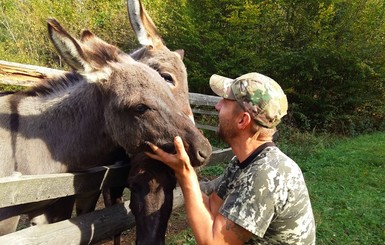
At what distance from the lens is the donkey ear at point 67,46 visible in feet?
7.68

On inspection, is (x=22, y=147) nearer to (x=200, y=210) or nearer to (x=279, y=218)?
(x=200, y=210)

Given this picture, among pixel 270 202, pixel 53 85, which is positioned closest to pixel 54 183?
pixel 53 85

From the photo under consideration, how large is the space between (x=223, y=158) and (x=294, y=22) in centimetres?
849

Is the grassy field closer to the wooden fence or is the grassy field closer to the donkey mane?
the wooden fence

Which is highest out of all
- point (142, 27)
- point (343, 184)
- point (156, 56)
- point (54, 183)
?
point (142, 27)

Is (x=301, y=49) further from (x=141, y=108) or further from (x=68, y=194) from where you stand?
(x=68, y=194)

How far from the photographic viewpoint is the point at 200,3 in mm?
12656

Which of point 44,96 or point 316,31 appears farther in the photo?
point 316,31

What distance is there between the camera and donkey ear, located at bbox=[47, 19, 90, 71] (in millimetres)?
2342

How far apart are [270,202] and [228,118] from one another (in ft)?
1.62

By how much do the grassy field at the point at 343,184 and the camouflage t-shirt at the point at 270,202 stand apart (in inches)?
106

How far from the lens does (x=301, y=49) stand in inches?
482

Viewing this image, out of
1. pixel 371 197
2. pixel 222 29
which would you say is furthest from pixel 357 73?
pixel 371 197

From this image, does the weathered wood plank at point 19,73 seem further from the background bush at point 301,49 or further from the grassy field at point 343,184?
the background bush at point 301,49
